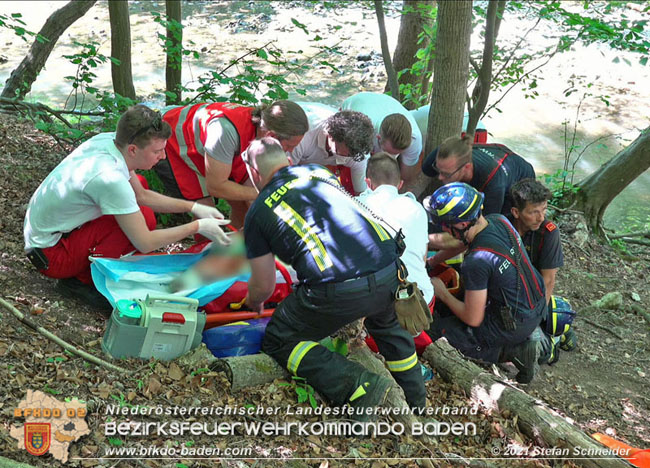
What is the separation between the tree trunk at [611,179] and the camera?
648cm

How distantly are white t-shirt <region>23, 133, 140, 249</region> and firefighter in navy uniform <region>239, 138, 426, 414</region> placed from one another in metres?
0.76

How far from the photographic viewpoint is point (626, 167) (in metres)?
6.61

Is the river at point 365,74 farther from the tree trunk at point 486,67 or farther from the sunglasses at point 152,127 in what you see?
the sunglasses at point 152,127

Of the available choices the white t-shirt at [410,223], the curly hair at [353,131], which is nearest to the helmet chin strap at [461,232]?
the white t-shirt at [410,223]

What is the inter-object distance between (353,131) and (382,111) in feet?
2.82

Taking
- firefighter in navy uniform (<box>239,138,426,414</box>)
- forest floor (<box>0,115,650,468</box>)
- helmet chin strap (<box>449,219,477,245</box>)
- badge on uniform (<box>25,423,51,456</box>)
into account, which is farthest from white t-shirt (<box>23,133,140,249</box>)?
helmet chin strap (<box>449,219,477,245</box>)

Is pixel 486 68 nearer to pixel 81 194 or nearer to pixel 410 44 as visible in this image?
pixel 410 44

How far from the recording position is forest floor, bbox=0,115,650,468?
8.69 feet

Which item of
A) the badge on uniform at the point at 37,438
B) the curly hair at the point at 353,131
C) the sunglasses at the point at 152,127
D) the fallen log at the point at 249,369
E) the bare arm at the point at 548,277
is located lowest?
the bare arm at the point at 548,277

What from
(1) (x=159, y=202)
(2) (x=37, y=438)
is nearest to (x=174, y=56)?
(1) (x=159, y=202)

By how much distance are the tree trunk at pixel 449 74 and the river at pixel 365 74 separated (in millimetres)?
5757

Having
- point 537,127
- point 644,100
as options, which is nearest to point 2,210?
point 537,127

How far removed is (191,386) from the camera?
9.68 ft

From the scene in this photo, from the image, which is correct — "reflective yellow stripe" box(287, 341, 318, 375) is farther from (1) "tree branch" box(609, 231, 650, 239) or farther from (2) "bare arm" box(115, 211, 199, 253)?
(1) "tree branch" box(609, 231, 650, 239)
